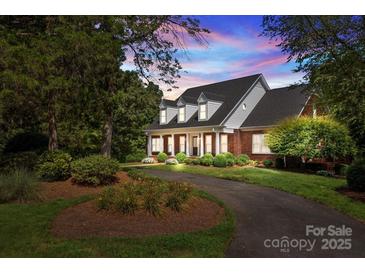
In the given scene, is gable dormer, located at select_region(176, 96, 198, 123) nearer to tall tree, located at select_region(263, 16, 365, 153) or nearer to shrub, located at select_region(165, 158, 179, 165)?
shrub, located at select_region(165, 158, 179, 165)

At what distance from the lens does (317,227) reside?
18.2 feet

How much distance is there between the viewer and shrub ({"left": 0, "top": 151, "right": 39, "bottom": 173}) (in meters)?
9.68

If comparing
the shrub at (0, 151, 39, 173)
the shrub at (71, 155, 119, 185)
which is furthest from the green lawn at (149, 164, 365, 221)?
the shrub at (0, 151, 39, 173)

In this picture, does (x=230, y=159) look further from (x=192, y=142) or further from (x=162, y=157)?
(x=192, y=142)

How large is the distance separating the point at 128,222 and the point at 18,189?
11.1 ft

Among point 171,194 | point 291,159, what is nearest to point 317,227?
point 171,194

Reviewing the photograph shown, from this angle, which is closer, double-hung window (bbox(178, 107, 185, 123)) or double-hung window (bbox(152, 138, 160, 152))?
double-hung window (bbox(152, 138, 160, 152))

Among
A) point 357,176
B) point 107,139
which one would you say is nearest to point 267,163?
point 357,176

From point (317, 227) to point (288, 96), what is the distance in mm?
6363

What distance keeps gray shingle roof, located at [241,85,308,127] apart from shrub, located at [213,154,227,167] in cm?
204

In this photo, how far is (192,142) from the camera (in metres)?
11.8

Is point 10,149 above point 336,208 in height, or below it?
above

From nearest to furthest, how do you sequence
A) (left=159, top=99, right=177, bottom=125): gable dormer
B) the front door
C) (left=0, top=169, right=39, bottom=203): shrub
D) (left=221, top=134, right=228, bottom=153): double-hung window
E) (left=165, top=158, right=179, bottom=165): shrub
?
1. (left=0, top=169, right=39, bottom=203): shrub
2. (left=221, top=134, right=228, bottom=153): double-hung window
3. (left=165, top=158, right=179, bottom=165): shrub
4. the front door
5. (left=159, top=99, right=177, bottom=125): gable dormer
